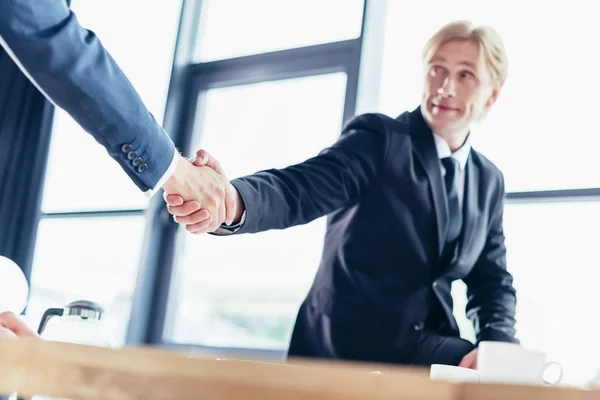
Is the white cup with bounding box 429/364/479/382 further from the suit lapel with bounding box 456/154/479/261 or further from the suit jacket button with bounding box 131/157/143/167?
the suit lapel with bounding box 456/154/479/261

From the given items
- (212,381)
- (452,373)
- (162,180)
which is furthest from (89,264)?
(212,381)

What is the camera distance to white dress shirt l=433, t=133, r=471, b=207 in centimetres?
198

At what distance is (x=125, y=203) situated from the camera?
140 inches

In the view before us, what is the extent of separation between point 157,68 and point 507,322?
7.43ft

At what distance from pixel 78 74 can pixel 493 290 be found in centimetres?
136

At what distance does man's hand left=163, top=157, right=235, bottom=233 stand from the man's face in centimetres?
67

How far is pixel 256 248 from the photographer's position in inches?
119

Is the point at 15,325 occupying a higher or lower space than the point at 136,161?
lower

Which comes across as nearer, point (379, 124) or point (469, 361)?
point (469, 361)

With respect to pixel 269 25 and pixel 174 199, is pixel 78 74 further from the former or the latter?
pixel 269 25

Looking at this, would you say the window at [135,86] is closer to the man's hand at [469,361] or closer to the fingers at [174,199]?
the fingers at [174,199]

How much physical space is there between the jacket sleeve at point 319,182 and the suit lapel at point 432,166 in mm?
90

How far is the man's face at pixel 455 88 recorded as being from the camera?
1986 millimetres

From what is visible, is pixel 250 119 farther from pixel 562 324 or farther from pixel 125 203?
pixel 562 324
